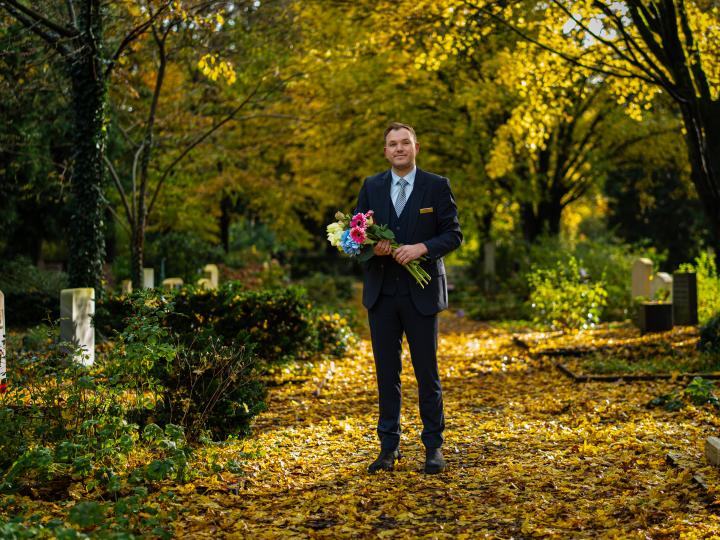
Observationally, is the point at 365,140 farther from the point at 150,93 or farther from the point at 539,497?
the point at 539,497

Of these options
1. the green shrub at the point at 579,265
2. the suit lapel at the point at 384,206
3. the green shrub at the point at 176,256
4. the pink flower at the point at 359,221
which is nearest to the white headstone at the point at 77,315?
the suit lapel at the point at 384,206

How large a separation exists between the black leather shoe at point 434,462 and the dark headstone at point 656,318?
8.43 meters

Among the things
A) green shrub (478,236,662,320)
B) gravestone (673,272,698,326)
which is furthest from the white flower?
green shrub (478,236,662,320)

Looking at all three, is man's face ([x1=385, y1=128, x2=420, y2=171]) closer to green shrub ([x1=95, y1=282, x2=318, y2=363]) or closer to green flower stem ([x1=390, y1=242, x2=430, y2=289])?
green flower stem ([x1=390, y1=242, x2=430, y2=289])

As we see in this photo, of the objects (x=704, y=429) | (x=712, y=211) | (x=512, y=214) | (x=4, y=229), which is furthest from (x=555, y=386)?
(x=512, y=214)

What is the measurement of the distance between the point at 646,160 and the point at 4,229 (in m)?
16.0

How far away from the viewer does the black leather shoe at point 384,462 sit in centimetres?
548

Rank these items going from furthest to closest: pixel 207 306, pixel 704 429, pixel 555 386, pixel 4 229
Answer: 1. pixel 4 229
2. pixel 207 306
3. pixel 555 386
4. pixel 704 429

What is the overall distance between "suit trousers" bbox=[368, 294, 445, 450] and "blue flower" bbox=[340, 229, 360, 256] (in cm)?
39

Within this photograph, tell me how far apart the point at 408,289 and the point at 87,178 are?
6.81 meters

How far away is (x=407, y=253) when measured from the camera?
5.20 meters

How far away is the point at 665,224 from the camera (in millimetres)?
32375

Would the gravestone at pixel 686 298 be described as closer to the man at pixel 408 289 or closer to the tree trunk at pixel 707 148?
the tree trunk at pixel 707 148

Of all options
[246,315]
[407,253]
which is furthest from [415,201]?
[246,315]
